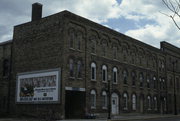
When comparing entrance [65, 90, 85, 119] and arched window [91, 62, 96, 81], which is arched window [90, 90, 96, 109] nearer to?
entrance [65, 90, 85, 119]

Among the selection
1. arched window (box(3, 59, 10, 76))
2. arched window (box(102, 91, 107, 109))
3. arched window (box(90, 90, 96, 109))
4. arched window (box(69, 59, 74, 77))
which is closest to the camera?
arched window (box(69, 59, 74, 77))

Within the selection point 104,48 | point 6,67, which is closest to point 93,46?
point 104,48

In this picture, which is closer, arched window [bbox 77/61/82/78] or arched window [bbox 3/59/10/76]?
arched window [bbox 77/61/82/78]

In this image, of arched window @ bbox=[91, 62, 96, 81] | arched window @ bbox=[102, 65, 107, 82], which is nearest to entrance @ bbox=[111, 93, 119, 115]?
arched window @ bbox=[102, 65, 107, 82]

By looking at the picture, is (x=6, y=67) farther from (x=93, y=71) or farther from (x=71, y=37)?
(x=93, y=71)

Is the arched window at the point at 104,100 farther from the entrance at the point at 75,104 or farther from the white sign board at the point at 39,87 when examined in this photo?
the white sign board at the point at 39,87

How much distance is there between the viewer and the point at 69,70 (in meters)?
29.2

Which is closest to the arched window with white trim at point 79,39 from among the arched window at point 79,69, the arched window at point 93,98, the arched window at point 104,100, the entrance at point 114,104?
the arched window at point 79,69

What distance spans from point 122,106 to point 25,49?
45.2 ft

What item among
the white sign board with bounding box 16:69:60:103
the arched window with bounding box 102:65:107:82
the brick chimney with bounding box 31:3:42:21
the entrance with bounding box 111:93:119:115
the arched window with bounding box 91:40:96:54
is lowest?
the entrance with bounding box 111:93:119:115

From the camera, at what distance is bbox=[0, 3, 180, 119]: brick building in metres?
29.1

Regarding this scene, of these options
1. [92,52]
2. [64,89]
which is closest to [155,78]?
[92,52]

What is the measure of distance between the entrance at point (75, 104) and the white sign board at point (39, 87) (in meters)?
2.26

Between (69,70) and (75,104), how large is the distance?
431cm
